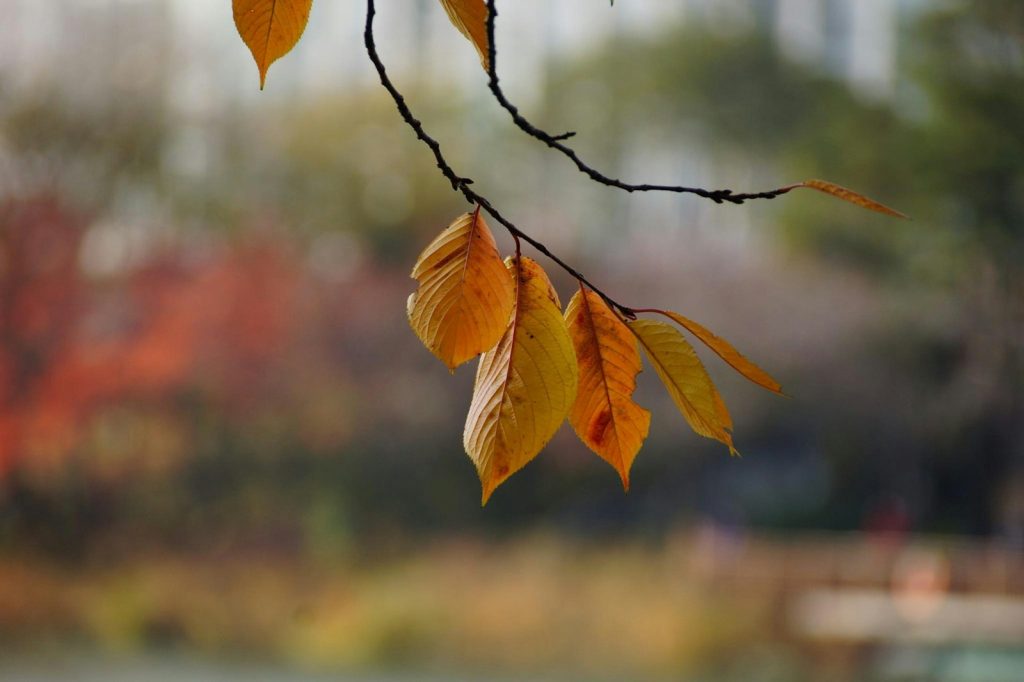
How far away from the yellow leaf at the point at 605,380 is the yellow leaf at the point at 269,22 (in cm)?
8

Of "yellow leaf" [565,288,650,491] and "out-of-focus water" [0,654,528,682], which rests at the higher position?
"yellow leaf" [565,288,650,491]

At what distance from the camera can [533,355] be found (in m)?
0.21

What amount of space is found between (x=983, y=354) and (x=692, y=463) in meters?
1.50

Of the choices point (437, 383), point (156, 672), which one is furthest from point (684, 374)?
point (437, 383)

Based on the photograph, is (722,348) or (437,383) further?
(437,383)

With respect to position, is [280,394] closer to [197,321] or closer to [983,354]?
[197,321]

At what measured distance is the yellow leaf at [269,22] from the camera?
0.23 metres

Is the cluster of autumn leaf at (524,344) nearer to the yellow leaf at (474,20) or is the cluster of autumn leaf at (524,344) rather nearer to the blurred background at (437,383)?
the yellow leaf at (474,20)

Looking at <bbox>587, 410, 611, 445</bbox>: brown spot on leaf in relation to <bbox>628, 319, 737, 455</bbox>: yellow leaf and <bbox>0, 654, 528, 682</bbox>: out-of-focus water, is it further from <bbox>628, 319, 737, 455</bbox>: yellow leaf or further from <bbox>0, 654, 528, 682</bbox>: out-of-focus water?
<bbox>0, 654, 528, 682</bbox>: out-of-focus water

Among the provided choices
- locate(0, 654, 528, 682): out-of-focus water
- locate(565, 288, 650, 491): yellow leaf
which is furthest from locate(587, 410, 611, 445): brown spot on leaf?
locate(0, 654, 528, 682): out-of-focus water

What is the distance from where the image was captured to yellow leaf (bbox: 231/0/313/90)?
8.9 inches

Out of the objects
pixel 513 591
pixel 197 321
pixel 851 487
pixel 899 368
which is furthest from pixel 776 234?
pixel 197 321

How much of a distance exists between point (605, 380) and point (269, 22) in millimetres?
94

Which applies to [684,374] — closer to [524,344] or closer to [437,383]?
[524,344]
